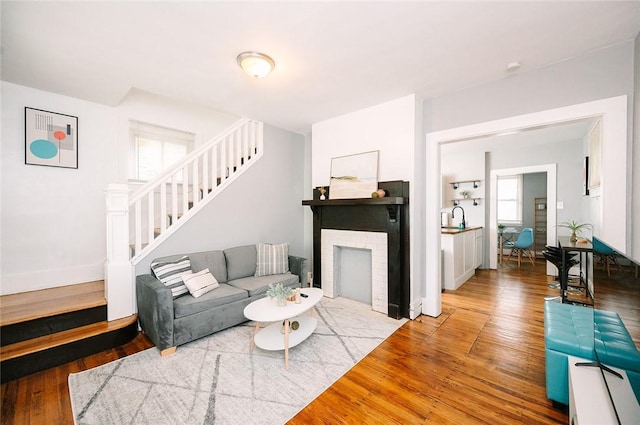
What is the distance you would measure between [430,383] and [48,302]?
367 centimetres

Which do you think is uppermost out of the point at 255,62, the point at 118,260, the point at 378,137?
the point at 255,62

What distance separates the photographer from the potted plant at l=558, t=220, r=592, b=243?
12.8 feet

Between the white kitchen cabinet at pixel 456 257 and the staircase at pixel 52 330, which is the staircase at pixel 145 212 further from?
the white kitchen cabinet at pixel 456 257

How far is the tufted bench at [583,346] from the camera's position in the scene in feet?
4.87

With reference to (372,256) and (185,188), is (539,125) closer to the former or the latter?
(372,256)

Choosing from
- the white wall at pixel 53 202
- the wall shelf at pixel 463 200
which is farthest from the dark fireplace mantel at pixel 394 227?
the wall shelf at pixel 463 200

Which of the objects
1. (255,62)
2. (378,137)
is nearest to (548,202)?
(378,137)

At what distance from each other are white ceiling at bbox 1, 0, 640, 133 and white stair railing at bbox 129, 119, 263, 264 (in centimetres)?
80

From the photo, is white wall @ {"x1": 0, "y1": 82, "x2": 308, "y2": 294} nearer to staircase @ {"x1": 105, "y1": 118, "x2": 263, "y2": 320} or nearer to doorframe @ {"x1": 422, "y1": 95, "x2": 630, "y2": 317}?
staircase @ {"x1": 105, "y1": 118, "x2": 263, "y2": 320}

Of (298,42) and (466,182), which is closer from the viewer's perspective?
(298,42)

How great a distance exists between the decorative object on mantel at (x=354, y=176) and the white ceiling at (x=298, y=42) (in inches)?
32.7

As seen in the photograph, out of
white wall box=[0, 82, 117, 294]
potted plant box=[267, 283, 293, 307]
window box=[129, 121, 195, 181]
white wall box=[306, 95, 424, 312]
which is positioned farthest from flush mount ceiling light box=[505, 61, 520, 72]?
white wall box=[0, 82, 117, 294]

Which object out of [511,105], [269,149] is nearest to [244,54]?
[269,149]

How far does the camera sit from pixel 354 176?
11.7 ft
